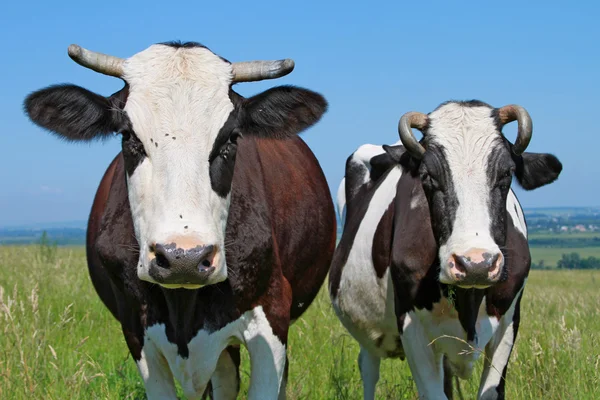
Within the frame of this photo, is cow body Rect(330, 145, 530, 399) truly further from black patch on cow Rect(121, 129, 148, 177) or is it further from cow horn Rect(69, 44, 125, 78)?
cow horn Rect(69, 44, 125, 78)

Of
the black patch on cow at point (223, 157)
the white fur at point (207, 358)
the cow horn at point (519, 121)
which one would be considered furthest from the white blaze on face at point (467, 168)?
the black patch on cow at point (223, 157)

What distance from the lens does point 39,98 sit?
15.0ft

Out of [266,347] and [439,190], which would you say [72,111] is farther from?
[439,190]

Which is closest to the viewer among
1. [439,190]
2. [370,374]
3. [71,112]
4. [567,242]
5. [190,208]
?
[190,208]

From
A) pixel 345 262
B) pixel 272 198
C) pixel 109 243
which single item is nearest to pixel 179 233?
pixel 109 243

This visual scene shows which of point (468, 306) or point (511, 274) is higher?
point (511, 274)

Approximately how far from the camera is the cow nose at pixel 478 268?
15.5 feet

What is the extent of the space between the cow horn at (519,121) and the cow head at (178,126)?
150cm

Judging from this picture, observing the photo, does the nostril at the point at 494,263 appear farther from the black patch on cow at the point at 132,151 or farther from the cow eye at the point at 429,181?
the black patch on cow at the point at 132,151

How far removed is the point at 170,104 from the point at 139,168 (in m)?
0.38

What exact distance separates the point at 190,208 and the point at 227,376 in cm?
211

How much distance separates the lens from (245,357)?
25.7 feet

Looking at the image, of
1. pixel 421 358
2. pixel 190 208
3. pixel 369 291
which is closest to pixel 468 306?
pixel 421 358

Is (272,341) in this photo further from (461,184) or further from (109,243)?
(461,184)
